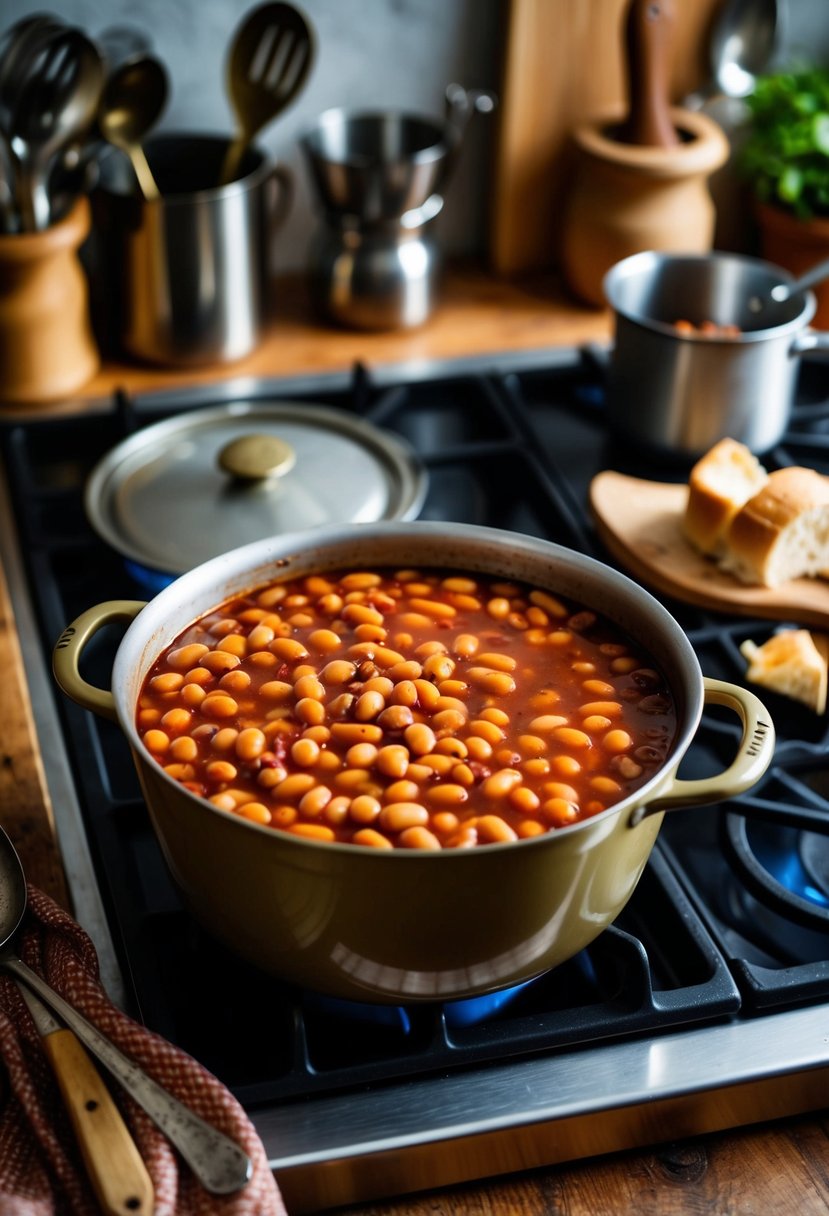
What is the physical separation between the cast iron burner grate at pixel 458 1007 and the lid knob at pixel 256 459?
17 cm

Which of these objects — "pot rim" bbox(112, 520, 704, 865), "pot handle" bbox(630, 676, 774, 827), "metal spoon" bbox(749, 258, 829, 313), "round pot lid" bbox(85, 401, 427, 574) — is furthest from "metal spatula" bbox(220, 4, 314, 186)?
"pot handle" bbox(630, 676, 774, 827)

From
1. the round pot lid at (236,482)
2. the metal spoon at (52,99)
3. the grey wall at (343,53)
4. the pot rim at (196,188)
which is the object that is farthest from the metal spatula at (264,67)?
the round pot lid at (236,482)

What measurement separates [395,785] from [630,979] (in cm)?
25

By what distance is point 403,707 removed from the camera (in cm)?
109

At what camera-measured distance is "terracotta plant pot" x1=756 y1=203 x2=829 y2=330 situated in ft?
6.63

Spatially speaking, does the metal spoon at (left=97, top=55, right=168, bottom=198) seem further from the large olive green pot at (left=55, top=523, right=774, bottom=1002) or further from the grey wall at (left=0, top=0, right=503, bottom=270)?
the large olive green pot at (left=55, top=523, right=774, bottom=1002)

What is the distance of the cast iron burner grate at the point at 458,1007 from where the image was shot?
1.04 metres

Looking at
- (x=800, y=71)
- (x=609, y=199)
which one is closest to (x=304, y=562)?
(x=609, y=199)

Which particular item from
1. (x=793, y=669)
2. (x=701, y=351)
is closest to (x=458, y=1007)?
(x=793, y=669)

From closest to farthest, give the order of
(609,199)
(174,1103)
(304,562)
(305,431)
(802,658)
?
(174,1103) → (304,562) → (802,658) → (305,431) → (609,199)

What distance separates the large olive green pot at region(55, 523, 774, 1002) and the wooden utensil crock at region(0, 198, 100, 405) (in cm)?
81

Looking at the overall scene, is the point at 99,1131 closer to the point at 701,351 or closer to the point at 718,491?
the point at 718,491

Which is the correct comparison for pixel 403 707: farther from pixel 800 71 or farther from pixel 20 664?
pixel 800 71

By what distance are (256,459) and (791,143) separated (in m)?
1.02
